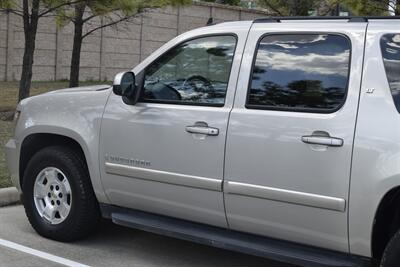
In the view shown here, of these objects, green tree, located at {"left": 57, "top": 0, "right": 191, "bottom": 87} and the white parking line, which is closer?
the white parking line

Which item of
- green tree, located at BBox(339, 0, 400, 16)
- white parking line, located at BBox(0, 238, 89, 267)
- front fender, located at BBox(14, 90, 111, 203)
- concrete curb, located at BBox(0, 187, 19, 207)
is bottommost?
white parking line, located at BBox(0, 238, 89, 267)

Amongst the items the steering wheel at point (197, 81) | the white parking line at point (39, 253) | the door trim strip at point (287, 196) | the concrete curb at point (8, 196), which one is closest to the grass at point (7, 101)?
the concrete curb at point (8, 196)

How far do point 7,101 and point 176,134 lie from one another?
11.0 m

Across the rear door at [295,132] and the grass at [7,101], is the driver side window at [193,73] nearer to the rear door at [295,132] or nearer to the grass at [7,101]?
the rear door at [295,132]

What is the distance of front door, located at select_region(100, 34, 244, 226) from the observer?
457 centimetres

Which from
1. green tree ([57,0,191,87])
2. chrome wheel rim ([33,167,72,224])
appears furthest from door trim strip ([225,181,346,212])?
green tree ([57,0,191,87])

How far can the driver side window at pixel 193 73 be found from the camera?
4699 millimetres

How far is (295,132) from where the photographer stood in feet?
13.6

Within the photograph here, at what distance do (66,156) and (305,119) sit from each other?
2.27 m

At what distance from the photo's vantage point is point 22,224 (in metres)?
6.14

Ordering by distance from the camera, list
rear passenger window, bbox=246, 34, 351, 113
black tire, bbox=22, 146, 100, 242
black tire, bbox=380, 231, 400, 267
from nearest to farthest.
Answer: black tire, bbox=380, 231, 400, 267
rear passenger window, bbox=246, 34, 351, 113
black tire, bbox=22, 146, 100, 242

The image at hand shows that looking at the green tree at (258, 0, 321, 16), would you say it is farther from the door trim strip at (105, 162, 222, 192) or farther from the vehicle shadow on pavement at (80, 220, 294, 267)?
the door trim strip at (105, 162, 222, 192)

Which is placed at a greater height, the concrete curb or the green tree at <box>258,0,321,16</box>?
the green tree at <box>258,0,321,16</box>

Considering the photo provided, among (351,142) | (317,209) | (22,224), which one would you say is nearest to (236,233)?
(317,209)
